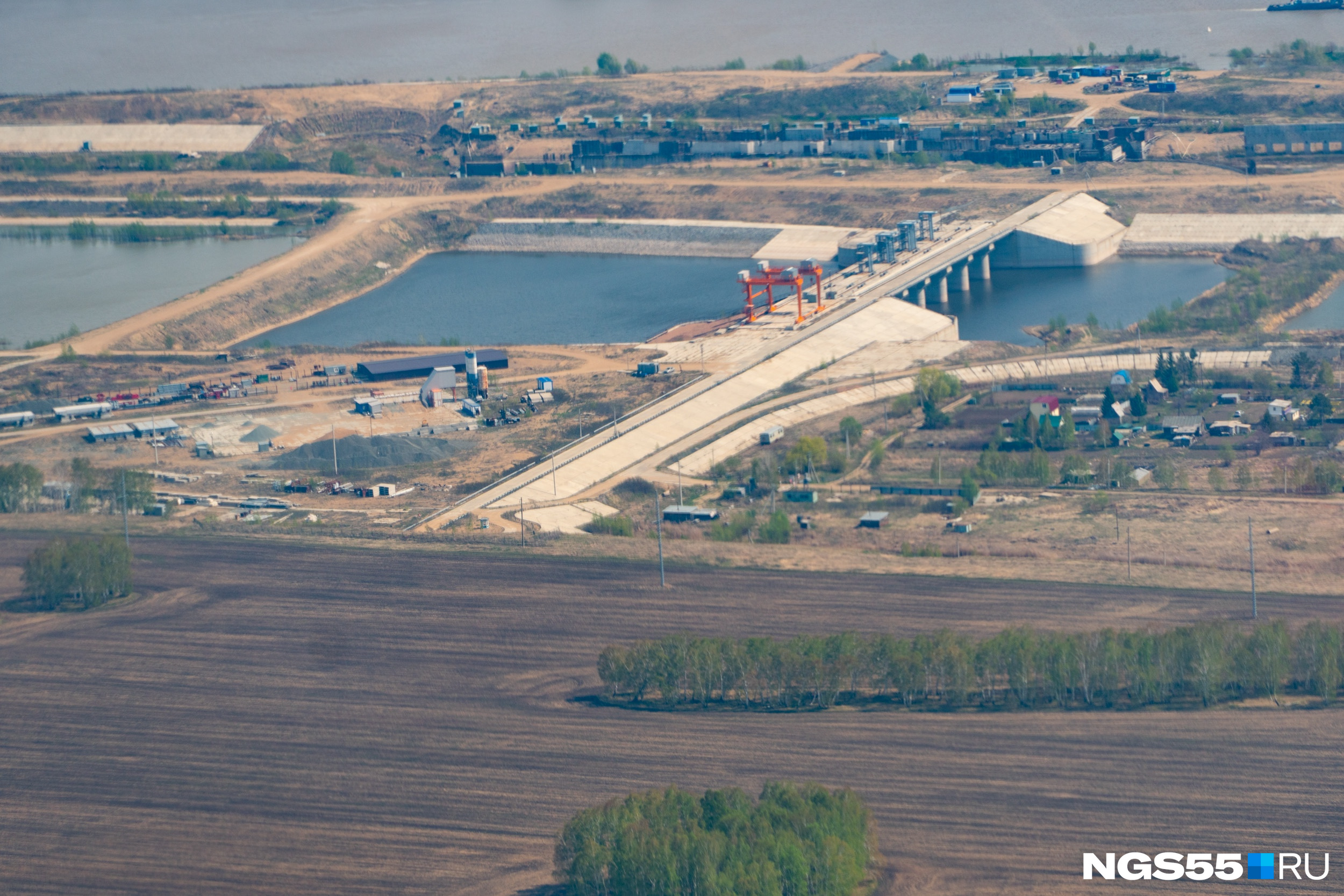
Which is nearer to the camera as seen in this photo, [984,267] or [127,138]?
[984,267]

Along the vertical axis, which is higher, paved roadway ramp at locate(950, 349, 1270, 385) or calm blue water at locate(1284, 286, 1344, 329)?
calm blue water at locate(1284, 286, 1344, 329)

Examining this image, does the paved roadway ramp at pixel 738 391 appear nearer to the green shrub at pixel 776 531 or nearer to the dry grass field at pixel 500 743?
the green shrub at pixel 776 531

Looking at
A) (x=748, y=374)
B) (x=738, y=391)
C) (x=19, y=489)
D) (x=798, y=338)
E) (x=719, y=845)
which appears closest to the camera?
(x=719, y=845)

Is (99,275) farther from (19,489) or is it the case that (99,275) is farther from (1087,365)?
(1087,365)

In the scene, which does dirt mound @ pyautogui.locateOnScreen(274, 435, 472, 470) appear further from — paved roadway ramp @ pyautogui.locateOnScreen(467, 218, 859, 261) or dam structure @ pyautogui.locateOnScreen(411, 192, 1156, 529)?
paved roadway ramp @ pyautogui.locateOnScreen(467, 218, 859, 261)

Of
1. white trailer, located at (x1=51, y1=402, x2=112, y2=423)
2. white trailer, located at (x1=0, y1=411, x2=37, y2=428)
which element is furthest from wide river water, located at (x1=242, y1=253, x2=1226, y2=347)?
white trailer, located at (x1=0, y1=411, x2=37, y2=428)

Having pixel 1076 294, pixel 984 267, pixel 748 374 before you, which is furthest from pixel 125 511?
pixel 984 267

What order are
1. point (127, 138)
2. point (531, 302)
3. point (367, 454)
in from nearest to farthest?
point (367, 454), point (531, 302), point (127, 138)
